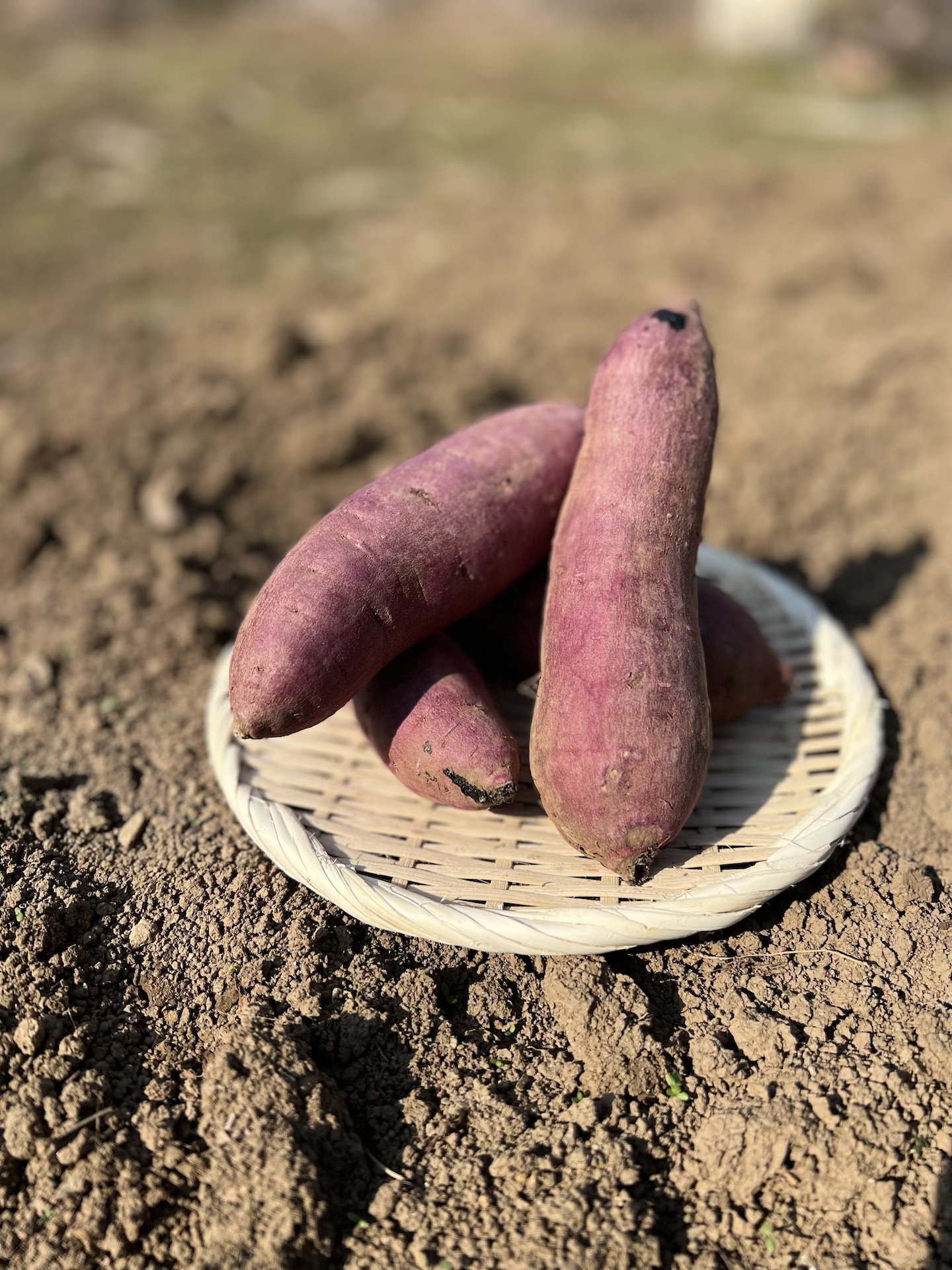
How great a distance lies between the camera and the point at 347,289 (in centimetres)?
505

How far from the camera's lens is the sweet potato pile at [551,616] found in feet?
6.53

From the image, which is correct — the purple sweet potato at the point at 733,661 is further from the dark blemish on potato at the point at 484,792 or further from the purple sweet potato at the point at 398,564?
the dark blemish on potato at the point at 484,792

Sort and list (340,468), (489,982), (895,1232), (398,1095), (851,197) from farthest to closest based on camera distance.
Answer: (851,197) < (340,468) < (489,982) < (398,1095) < (895,1232)

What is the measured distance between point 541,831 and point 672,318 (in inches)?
49.8

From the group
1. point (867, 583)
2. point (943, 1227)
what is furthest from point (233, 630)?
point (943, 1227)

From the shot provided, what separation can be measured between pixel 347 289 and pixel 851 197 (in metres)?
2.85

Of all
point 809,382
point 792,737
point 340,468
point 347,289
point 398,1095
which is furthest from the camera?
point 347,289

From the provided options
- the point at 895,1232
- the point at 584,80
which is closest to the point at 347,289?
the point at 895,1232

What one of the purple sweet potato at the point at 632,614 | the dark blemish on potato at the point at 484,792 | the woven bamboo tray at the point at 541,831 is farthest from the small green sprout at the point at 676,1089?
the dark blemish on potato at the point at 484,792

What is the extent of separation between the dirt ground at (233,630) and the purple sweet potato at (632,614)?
0.34 metres

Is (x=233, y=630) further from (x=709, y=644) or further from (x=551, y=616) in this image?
(x=709, y=644)

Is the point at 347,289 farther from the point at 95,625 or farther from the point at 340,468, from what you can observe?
the point at 95,625

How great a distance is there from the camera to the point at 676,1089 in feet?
6.05

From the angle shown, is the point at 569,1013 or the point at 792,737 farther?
the point at 792,737
